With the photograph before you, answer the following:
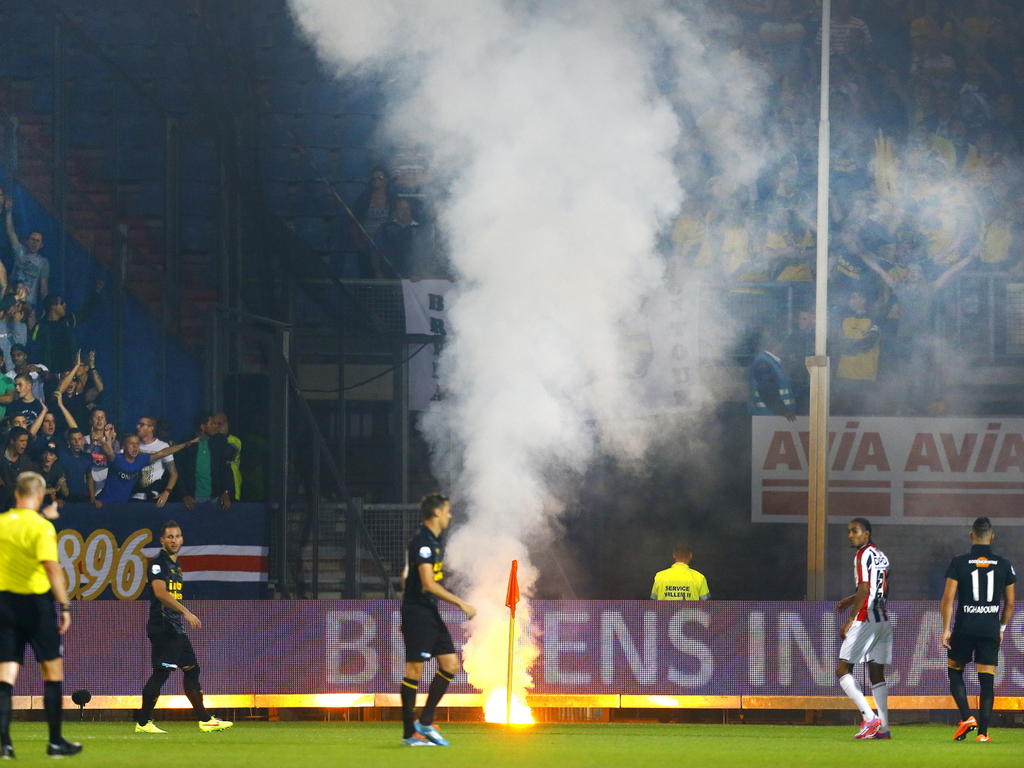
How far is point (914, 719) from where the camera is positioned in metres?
14.0

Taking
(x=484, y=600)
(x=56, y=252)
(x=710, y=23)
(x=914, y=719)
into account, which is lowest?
(x=914, y=719)

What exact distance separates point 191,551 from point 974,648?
844cm

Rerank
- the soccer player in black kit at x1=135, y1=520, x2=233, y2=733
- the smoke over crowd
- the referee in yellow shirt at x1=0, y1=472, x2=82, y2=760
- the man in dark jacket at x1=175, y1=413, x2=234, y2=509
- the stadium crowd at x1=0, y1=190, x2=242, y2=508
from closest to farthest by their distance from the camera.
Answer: the referee in yellow shirt at x1=0, y1=472, x2=82, y2=760
the soccer player in black kit at x1=135, y1=520, x2=233, y2=733
the smoke over crowd
the stadium crowd at x1=0, y1=190, x2=242, y2=508
the man in dark jacket at x1=175, y1=413, x2=234, y2=509

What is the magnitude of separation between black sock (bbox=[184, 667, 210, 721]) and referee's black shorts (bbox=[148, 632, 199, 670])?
0.21 ft

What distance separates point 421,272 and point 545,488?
295 cm

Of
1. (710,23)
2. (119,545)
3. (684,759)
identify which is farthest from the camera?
(710,23)

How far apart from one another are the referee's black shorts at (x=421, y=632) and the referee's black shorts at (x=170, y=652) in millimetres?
2614

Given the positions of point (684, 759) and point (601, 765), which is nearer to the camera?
point (601, 765)

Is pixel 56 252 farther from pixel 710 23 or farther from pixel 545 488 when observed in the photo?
pixel 710 23

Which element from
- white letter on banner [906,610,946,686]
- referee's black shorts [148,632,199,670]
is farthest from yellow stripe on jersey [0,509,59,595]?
white letter on banner [906,610,946,686]

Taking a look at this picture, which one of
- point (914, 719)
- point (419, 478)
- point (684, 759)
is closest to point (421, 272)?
point (419, 478)

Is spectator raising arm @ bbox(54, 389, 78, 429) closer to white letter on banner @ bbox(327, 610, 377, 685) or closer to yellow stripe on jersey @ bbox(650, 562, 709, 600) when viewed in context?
white letter on banner @ bbox(327, 610, 377, 685)

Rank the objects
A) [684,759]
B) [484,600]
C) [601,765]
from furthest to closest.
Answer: [484,600], [684,759], [601,765]

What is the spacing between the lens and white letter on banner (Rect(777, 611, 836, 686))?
13.6 meters
